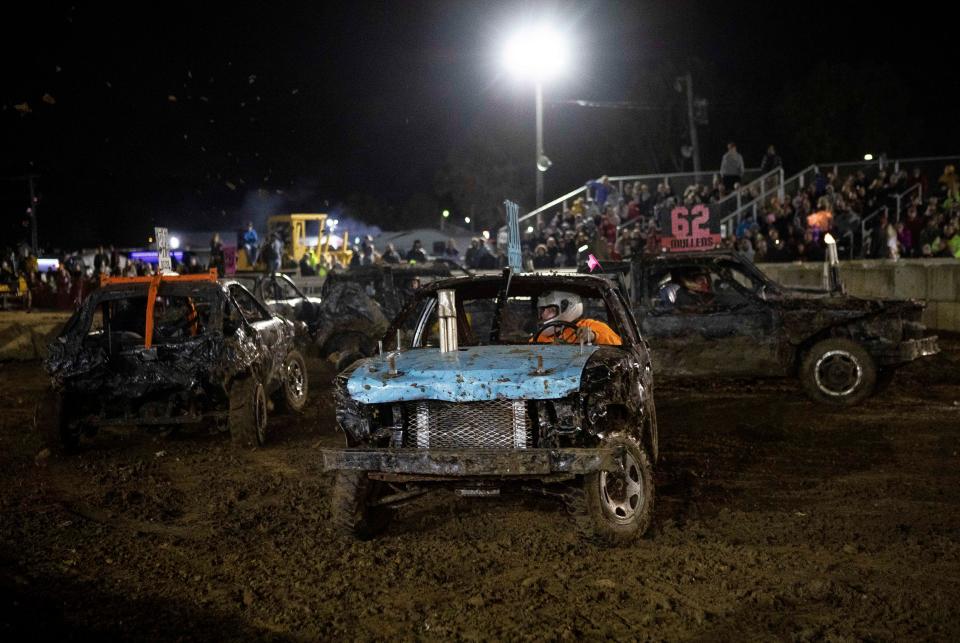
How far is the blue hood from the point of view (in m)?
5.26

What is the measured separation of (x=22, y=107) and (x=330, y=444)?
798cm

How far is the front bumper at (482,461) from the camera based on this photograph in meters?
5.10

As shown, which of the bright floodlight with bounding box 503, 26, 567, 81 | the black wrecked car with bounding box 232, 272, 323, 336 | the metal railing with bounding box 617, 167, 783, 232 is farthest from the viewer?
the metal railing with bounding box 617, 167, 783, 232

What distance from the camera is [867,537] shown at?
5574 millimetres

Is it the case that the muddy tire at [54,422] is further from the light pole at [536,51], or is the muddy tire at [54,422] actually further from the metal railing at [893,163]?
the metal railing at [893,163]

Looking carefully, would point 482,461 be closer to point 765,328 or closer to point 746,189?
point 765,328

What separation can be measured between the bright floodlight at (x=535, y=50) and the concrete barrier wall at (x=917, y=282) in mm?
6928

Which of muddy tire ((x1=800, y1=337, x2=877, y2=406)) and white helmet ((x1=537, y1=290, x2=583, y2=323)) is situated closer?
white helmet ((x1=537, y1=290, x2=583, y2=323))

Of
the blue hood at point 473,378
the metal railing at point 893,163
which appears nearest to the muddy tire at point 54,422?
the blue hood at point 473,378

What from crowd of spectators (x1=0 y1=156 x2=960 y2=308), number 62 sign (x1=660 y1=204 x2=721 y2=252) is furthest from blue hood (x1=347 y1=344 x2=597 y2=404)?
crowd of spectators (x1=0 y1=156 x2=960 y2=308)

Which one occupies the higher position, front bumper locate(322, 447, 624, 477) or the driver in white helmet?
the driver in white helmet

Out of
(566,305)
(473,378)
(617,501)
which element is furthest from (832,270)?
(473,378)

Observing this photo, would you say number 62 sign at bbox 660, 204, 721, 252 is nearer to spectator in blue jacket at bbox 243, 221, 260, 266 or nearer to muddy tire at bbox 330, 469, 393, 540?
muddy tire at bbox 330, 469, 393, 540

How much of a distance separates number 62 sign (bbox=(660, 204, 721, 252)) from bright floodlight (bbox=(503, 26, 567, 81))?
7086mm
